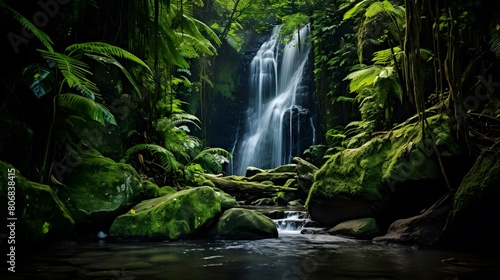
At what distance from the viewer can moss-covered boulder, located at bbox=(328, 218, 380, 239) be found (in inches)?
215

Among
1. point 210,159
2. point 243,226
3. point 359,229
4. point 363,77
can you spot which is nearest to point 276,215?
point 210,159

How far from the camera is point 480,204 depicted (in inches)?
160

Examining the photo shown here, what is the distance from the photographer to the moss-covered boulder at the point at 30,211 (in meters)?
3.74

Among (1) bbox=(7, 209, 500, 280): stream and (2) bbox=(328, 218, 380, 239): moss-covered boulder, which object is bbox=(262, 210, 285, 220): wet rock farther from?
(1) bbox=(7, 209, 500, 280): stream

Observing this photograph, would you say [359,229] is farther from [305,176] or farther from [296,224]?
[305,176]

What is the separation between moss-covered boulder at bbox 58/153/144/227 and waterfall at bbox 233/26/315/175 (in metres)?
10.7

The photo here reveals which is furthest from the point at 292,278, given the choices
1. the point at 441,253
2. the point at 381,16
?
the point at 381,16

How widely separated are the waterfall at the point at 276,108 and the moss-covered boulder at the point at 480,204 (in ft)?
36.3

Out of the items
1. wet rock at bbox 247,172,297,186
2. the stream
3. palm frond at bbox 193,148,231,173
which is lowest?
the stream

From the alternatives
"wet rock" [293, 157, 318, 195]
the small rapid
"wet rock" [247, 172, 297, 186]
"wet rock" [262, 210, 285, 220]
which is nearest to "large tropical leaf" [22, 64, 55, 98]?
the small rapid

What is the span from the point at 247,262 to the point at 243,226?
1786 mm

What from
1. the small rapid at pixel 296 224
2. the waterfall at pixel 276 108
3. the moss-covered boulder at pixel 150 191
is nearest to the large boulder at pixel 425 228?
the small rapid at pixel 296 224

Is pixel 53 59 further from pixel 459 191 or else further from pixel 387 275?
pixel 459 191

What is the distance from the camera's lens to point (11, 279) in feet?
9.23
